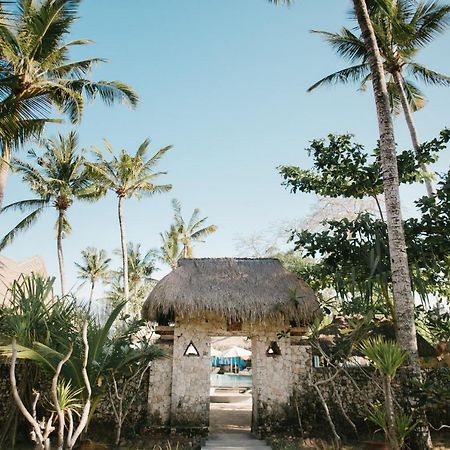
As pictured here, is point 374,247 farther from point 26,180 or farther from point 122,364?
point 26,180

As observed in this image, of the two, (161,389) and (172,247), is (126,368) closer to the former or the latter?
(161,389)

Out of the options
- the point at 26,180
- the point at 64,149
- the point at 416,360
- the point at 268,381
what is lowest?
the point at 268,381

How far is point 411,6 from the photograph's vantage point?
10.1 meters

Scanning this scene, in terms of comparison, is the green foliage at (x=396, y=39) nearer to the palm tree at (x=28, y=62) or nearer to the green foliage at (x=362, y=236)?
the green foliage at (x=362, y=236)

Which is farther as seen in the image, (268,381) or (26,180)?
(26,180)

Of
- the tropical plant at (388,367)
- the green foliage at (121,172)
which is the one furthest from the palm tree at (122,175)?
the tropical plant at (388,367)

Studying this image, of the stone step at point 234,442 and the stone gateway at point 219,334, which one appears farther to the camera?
the stone gateway at point 219,334

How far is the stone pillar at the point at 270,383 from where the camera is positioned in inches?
314

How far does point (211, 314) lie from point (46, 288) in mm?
3330

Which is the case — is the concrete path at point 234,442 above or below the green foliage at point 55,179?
below

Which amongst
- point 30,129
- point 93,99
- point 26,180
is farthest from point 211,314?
point 26,180

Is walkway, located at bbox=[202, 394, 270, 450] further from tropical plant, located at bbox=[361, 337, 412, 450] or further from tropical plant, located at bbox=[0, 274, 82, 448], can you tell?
tropical plant, located at bbox=[0, 274, 82, 448]

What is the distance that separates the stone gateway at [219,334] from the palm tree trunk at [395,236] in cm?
212

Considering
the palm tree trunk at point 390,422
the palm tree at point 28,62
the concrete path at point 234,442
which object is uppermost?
Answer: the palm tree at point 28,62
